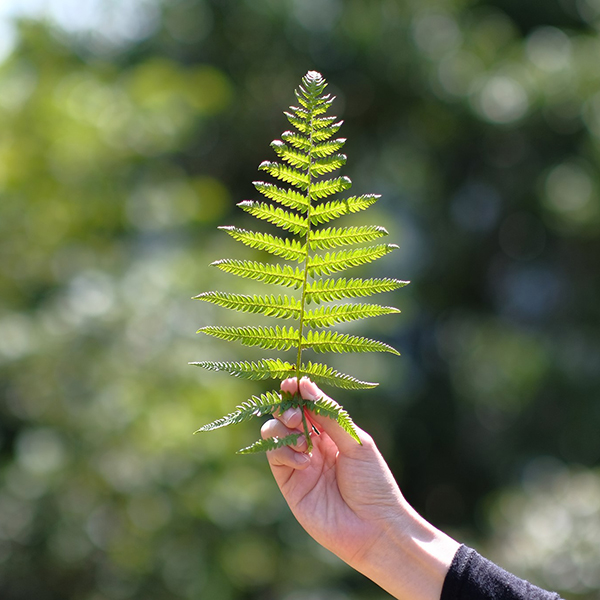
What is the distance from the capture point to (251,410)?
178 centimetres

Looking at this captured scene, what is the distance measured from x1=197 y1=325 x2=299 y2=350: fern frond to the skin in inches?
11.5

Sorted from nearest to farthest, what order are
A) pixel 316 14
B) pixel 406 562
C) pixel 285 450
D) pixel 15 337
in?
pixel 285 450, pixel 406 562, pixel 15 337, pixel 316 14

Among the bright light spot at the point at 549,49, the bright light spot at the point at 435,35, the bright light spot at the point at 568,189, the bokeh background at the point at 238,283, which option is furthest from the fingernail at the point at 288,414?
the bright light spot at the point at 549,49

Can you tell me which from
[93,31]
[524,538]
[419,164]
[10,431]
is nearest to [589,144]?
[419,164]

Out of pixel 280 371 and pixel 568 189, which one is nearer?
pixel 280 371

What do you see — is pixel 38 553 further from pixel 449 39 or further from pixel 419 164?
pixel 449 39

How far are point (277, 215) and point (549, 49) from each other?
9938 millimetres

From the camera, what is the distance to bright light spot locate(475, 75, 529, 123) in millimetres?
9922

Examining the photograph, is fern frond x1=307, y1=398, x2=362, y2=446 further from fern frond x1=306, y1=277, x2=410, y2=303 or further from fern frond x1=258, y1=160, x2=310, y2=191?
fern frond x1=258, y1=160, x2=310, y2=191

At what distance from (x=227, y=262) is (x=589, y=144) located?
9.50m

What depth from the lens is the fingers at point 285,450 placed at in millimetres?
1900

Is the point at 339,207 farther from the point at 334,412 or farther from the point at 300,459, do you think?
the point at 300,459

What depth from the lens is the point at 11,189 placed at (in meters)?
6.20

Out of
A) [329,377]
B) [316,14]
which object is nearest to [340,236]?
[329,377]
